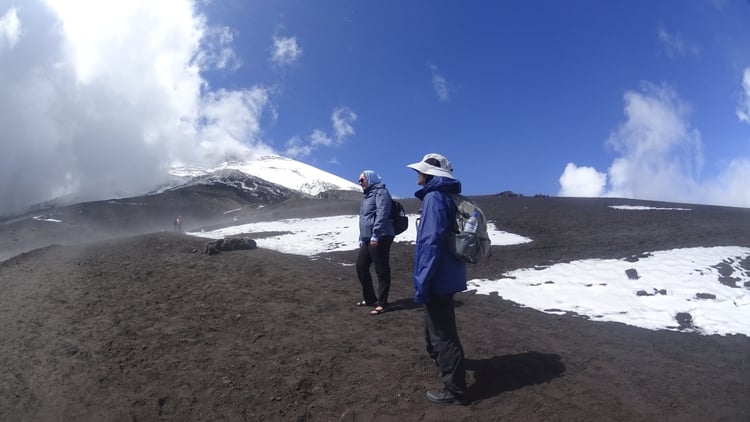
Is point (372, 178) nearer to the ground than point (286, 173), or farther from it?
nearer to the ground

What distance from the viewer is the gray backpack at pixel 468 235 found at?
443cm

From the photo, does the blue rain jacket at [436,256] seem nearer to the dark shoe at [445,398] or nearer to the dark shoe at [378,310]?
the dark shoe at [445,398]

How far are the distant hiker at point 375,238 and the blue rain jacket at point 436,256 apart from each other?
8.35ft

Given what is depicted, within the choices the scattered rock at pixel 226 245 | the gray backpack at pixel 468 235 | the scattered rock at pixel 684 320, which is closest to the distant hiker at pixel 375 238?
the gray backpack at pixel 468 235

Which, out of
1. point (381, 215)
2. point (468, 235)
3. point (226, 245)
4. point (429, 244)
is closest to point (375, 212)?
point (381, 215)

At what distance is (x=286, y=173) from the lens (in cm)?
12156

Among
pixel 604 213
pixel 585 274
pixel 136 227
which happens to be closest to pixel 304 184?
pixel 136 227

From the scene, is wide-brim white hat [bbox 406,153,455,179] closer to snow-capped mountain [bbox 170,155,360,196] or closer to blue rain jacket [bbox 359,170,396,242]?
blue rain jacket [bbox 359,170,396,242]

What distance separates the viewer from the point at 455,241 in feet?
14.7

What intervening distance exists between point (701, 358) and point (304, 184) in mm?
112224

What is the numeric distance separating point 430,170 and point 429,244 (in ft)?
2.84

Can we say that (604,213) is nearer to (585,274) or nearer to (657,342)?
(585,274)

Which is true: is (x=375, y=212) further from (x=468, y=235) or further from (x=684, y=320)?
(x=684, y=320)

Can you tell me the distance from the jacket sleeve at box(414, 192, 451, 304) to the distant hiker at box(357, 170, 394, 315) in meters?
2.57
